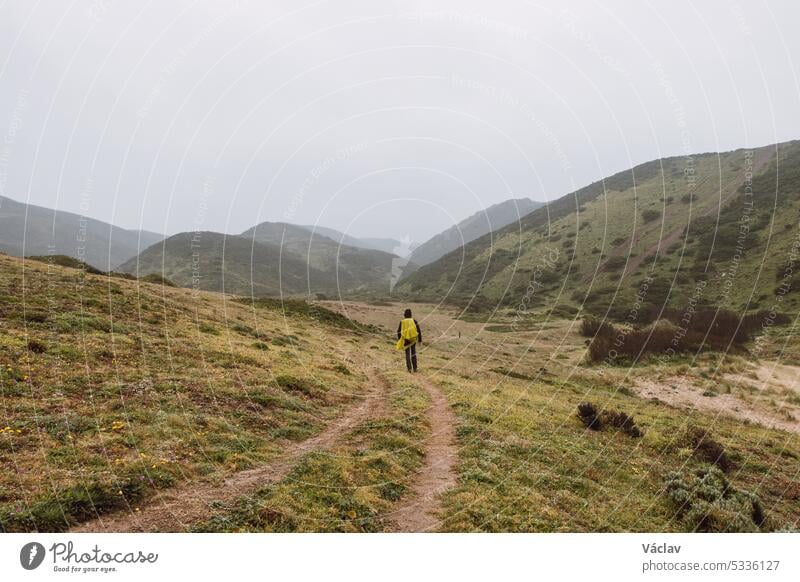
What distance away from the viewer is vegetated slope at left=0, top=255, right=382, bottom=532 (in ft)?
28.3

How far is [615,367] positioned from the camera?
3756 centimetres

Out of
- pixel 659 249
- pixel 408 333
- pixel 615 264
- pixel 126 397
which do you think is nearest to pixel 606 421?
pixel 408 333

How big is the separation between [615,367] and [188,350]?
33769mm

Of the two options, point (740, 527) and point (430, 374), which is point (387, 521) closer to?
point (740, 527)

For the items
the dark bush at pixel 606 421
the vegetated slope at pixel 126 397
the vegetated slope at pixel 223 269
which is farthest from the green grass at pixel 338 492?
the vegetated slope at pixel 223 269

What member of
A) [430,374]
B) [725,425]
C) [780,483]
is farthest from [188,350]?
[725,425]

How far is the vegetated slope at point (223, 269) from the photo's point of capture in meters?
135

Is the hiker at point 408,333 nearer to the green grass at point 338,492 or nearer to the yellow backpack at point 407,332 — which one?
the yellow backpack at point 407,332

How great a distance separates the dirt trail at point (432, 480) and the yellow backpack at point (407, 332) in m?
5.70

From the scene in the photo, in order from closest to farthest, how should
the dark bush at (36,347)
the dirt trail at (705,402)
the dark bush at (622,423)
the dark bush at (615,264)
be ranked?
the dark bush at (36,347) → the dark bush at (622,423) → the dirt trail at (705,402) → the dark bush at (615,264)

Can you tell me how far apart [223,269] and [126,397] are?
14538cm

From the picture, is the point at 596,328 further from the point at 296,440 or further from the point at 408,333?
the point at 296,440

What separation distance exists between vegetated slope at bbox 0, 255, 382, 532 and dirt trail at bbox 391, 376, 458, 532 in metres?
3.59

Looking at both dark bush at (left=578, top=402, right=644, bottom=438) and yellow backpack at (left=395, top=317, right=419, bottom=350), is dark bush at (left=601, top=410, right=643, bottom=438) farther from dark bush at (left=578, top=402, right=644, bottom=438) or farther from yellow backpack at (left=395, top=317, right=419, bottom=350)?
yellow backpack at (left=395, top=317, right=419, bottom=350)
